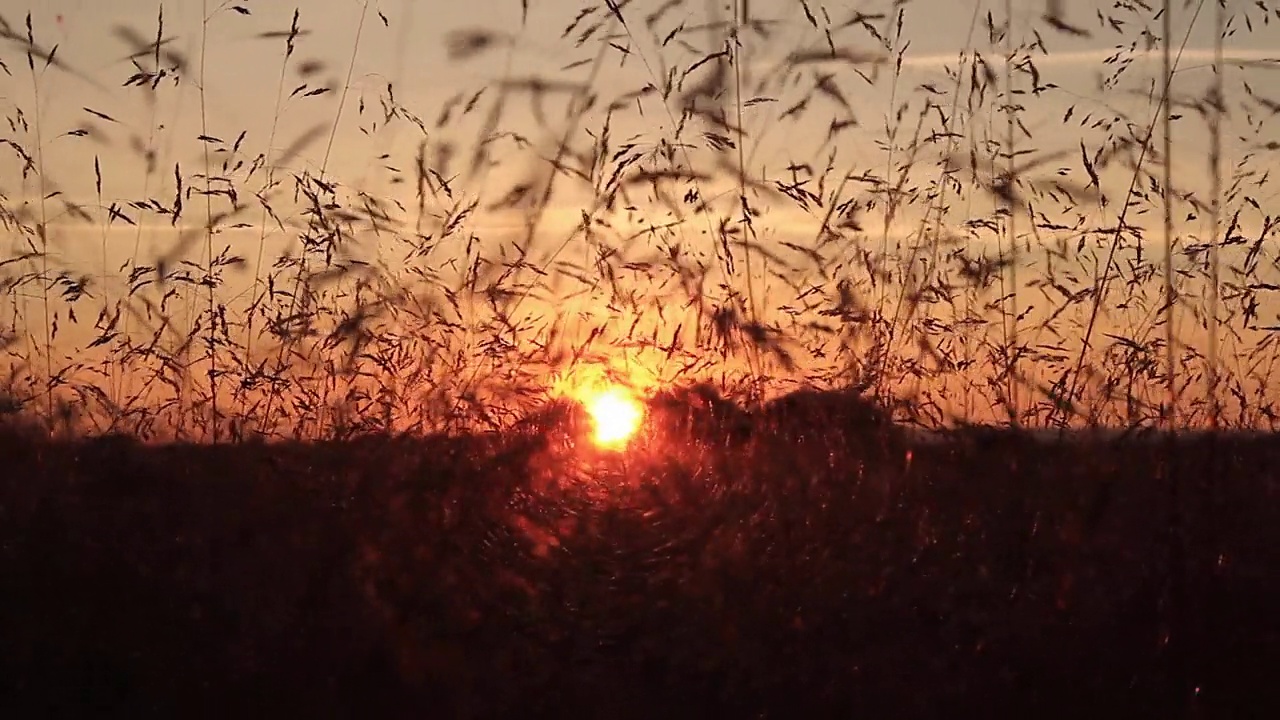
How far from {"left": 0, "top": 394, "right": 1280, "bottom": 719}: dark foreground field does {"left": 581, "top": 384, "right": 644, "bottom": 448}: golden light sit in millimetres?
99

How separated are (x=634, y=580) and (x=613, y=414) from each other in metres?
0.85

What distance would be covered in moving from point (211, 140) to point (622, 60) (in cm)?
105

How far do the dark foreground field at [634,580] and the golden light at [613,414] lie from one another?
3.9 inches

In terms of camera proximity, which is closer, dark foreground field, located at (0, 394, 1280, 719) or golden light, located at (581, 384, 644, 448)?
dark foreground field, located at (0, 394, 1280, 719)

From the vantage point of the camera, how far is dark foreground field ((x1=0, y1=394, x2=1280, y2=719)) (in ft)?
6.96

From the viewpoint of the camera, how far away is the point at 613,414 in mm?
3271

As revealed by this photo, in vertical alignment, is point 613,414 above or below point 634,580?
above

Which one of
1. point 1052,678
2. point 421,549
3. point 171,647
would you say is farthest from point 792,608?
point 171,647

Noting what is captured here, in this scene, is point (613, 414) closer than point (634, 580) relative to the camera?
No

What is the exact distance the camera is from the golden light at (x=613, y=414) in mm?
3135

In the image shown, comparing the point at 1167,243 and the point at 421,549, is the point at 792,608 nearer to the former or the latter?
the point at 421,549

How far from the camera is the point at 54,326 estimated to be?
334cm

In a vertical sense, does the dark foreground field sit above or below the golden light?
below

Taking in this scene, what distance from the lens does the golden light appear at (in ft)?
10.3
